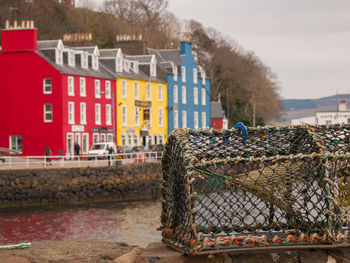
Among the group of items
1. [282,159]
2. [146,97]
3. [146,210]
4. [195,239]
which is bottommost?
[146,210]

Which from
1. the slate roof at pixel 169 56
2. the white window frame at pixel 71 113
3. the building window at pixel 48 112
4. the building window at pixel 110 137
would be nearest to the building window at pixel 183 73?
the slate roof at pixel 169 56

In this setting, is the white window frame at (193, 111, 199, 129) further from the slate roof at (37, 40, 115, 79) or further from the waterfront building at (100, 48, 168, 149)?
the slate roof at (37, 40, 115, 79)

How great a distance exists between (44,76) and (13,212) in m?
15.3

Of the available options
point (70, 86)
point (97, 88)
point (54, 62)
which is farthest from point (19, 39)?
point (97, 88)

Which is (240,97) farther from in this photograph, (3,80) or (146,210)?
(146,210)

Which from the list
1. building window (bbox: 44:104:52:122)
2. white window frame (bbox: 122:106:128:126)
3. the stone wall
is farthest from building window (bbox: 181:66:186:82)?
the stone wall

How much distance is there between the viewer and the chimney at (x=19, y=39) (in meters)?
44.2

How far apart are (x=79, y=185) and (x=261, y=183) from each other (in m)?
28.1

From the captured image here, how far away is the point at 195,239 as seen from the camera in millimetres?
6980

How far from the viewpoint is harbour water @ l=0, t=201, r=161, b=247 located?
74.8 ft

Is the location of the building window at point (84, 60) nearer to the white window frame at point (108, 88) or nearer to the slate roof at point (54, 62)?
the slate roof at point (54, 62)

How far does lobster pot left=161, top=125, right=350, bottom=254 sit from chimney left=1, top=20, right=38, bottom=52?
37721 mm

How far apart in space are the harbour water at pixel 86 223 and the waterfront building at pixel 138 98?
17.4m

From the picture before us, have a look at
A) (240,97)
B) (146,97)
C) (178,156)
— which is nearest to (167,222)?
(178,156)
